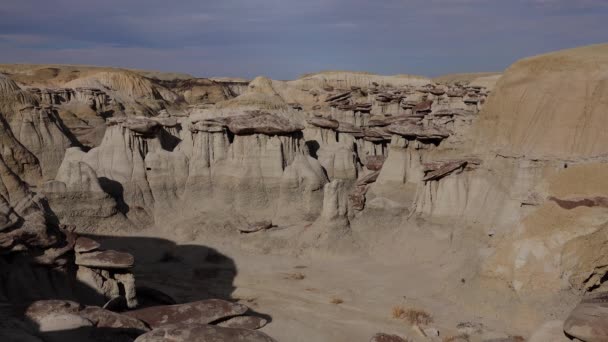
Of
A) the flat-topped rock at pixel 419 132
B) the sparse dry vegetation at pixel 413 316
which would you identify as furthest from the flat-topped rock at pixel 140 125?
the sparse dry vegetation at pixel 413 316

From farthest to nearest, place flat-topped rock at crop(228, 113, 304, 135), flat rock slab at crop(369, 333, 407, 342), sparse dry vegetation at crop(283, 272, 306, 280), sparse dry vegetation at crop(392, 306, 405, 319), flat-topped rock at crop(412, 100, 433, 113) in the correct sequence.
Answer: flat-topped rock at crop(412, 100, 433, 113) < flat-topped rock at crop(228, 113, 304, 135) < sparse dry vegetation at crop(283, 272, 306, 280) < sparse dry vegetation at crop(392, 306, 405, 319) < flat rock slab at crop(369, 333, 407, 342)

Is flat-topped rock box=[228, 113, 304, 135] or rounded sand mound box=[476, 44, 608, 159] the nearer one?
rounded sand mound box=[476, 44, 608, 159]

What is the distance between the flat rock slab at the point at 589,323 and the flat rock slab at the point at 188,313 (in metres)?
8.13

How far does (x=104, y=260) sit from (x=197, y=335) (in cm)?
442

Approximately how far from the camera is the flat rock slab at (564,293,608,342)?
9734mm

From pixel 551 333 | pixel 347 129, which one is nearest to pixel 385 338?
pixel 551 333

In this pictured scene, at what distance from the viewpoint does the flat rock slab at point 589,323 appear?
9.73 metres

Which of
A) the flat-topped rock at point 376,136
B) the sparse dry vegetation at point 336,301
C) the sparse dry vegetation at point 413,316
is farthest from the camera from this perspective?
the flat-topped rock at point 376,136

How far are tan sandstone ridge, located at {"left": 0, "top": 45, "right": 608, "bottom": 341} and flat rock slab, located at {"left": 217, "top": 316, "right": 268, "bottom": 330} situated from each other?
0.18 ft

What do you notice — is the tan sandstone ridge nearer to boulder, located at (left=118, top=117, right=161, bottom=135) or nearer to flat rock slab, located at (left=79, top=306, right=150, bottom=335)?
boulder, located at (left=118, top=117, right=161, bottom=135)

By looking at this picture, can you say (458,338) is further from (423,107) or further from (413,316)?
(423,107)

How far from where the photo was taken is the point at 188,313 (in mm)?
12750

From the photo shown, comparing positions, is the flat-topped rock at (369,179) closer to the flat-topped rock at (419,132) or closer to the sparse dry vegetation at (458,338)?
the flat-topped rock at (419,132)

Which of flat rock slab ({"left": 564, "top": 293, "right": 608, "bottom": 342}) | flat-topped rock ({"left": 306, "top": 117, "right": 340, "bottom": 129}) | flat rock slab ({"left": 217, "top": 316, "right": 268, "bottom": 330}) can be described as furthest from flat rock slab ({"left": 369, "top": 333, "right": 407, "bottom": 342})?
flat-topped rock ({"left": 306, "top": 117, "right": 340, "bottom": 129})
